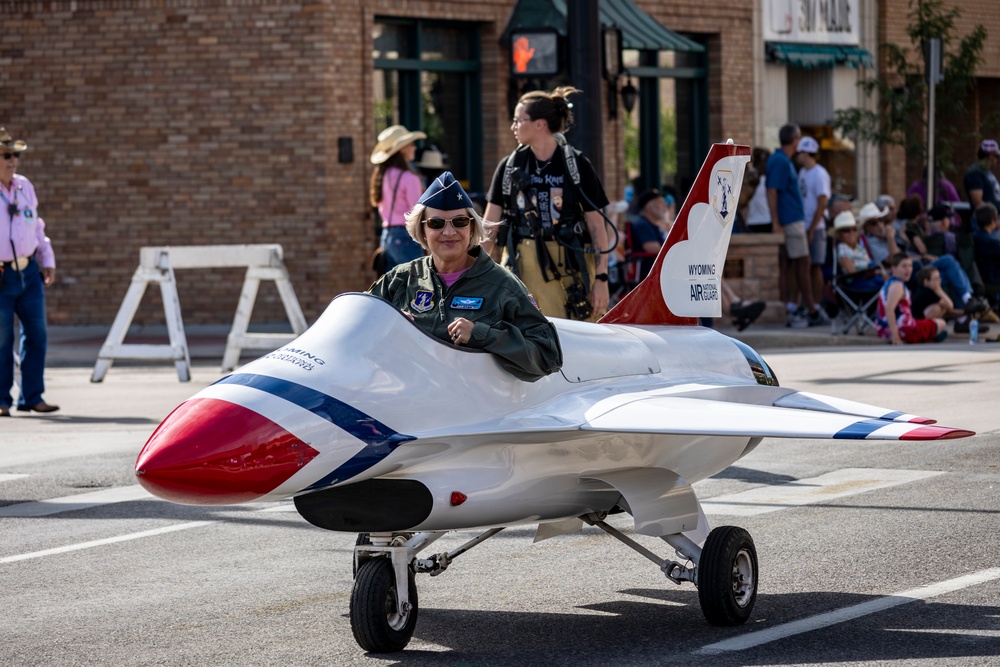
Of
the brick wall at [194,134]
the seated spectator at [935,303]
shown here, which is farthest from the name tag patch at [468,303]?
the brick wall at [194,134]

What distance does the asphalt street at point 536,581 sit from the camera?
19.7 feet

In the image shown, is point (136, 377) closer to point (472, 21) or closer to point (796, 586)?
point (472, 21)

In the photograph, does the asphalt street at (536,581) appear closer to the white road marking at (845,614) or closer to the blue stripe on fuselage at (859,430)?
the white road marking at (845,614)

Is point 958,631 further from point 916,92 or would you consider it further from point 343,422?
point 916,92

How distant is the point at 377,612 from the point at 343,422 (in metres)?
0.72

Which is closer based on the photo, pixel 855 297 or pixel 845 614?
pixel 845 614

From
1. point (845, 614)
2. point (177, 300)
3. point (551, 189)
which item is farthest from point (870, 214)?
point (845, 614)

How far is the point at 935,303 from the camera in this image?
1795 cm

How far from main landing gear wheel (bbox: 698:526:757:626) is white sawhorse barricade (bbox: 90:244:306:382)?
29.3 feet

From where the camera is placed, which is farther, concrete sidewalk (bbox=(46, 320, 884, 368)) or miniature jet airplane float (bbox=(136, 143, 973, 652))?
concrete sidewalk (bbox=(46, 320, 884, 368))

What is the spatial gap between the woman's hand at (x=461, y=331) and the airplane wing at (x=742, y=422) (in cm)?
50

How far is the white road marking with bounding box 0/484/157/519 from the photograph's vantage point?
9.03 m

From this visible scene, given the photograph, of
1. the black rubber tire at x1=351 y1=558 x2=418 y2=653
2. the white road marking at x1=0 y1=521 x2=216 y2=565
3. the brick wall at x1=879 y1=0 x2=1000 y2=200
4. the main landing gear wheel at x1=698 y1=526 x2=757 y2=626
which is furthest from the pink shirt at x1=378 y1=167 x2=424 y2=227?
the brick wall at x1=879 y1=0 x2=1000 y2=200

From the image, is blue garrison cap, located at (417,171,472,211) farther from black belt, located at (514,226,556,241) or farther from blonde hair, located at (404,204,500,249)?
black belt, located at (514,226,556,241)
